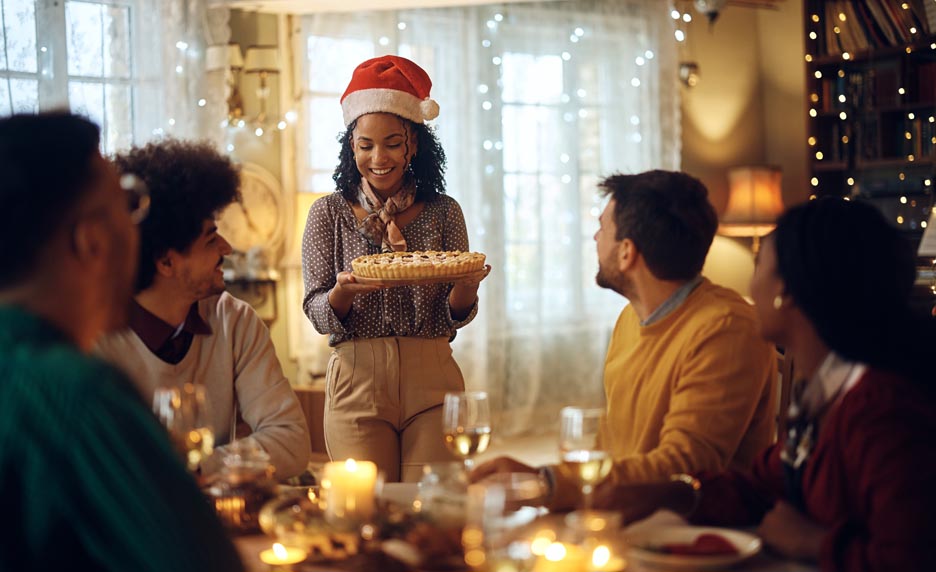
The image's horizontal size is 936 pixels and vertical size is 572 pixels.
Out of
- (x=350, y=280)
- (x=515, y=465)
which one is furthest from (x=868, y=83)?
(x=515, y=465)

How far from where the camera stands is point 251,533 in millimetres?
1747

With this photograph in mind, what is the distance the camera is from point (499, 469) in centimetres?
197

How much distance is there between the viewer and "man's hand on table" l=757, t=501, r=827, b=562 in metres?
1.55

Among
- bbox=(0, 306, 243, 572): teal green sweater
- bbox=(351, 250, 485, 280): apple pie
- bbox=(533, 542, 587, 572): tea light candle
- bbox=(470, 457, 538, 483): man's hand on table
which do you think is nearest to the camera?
bbox=(0, 306, 243, 572): teal green sweater

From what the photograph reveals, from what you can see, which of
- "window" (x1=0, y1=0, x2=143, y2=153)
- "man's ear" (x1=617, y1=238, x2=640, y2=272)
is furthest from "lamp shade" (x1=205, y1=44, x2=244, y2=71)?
"man's ear" (x1=617, y1=238, x2=640, y2=272)

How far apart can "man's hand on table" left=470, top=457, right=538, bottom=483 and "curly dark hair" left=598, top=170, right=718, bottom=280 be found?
55 cm

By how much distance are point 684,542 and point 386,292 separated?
1317 millimetres

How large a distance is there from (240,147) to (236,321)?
122 inches

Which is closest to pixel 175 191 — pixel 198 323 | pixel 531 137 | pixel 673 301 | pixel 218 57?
pixel 198 323

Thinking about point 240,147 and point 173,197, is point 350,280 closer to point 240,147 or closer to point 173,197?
point 173,197

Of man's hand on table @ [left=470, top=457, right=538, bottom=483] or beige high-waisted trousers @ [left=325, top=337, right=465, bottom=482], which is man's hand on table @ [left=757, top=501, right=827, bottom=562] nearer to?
man's hand on table @ [left=470, top=457, right=538, bottom=483]

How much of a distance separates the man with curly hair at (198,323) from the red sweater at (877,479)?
47.0 inches

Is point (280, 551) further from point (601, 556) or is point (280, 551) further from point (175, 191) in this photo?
point (175, 191)

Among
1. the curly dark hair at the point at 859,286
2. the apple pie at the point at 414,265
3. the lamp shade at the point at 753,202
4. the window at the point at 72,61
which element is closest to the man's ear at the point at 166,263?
the apple pie at the point at 414,265
